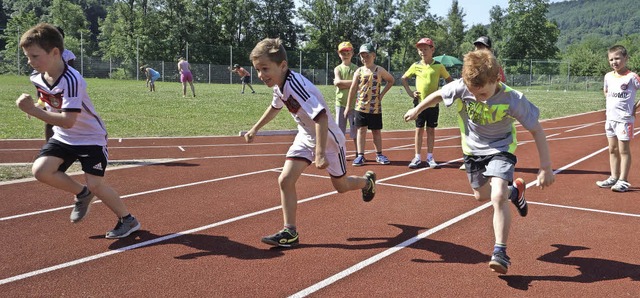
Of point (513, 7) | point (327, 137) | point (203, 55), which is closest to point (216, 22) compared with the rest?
point (203, 55)

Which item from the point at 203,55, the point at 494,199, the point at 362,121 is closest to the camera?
the point at 494,199

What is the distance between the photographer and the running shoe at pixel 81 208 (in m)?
4.87

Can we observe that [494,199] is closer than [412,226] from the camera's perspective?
Yes

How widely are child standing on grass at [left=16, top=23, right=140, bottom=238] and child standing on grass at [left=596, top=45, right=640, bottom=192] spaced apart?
6.04 meters

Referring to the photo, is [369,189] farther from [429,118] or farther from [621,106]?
[621,106]

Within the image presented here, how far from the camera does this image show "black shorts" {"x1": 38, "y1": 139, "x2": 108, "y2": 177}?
4.70 meters

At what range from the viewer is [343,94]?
30.0 feet

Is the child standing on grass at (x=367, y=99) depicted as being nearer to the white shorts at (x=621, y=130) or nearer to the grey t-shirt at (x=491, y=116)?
the white shorts at (x=621, y=130)

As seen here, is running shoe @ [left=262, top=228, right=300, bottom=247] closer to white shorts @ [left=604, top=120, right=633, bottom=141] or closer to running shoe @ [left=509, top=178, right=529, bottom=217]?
running shoe @ [left=509, top=178, right=529, bottom=217]

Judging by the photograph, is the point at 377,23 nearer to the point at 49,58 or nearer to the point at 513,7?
the point at 513,7

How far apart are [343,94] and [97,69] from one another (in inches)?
1735

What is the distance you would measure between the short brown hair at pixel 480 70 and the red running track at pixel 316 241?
56.8 inches

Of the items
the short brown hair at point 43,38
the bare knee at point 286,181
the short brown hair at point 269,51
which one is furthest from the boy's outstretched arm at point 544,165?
the short brown hair at point 43,38

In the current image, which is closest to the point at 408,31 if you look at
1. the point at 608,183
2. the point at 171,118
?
the point at 171,118
